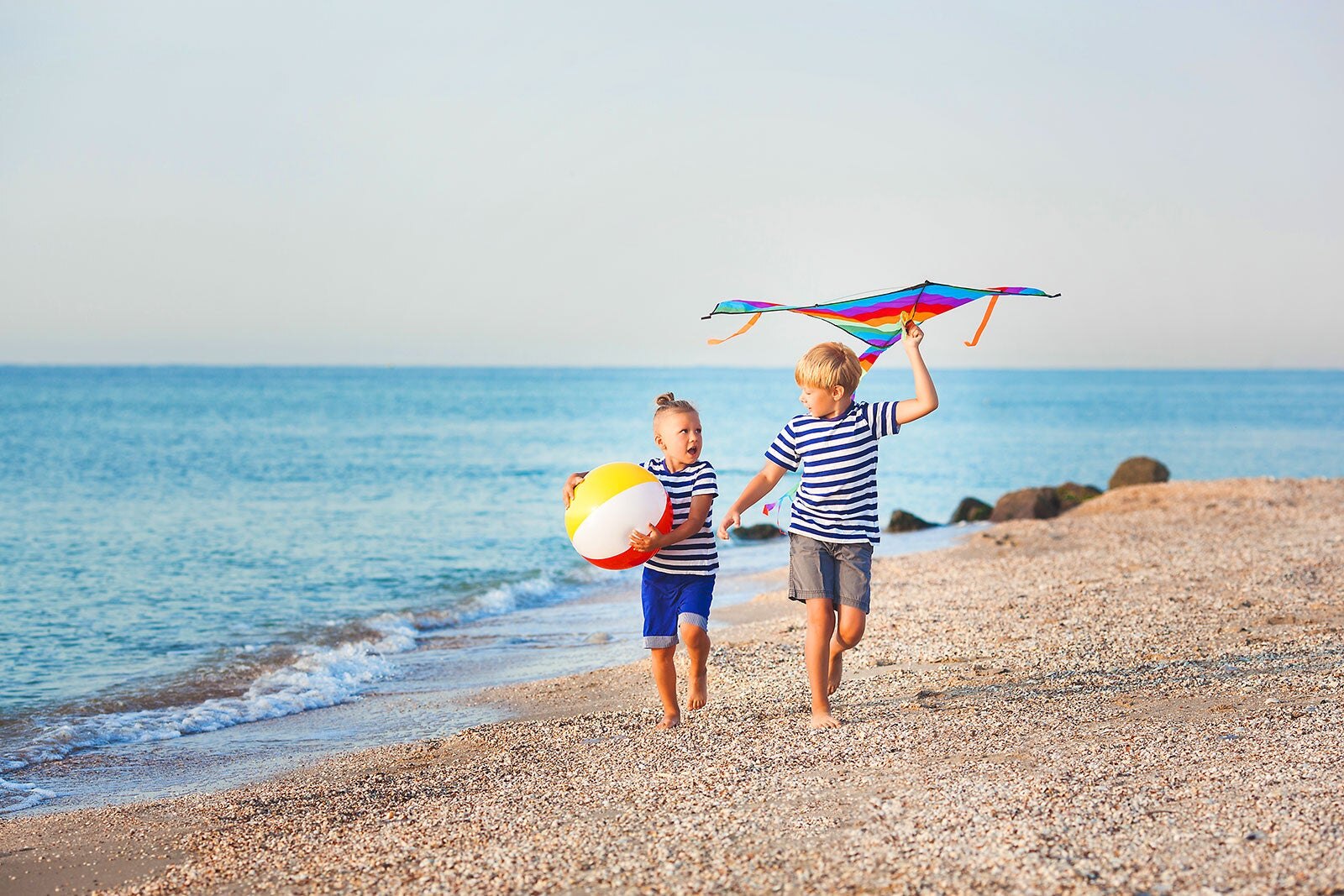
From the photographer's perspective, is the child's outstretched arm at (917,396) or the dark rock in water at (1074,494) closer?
the child's outstretched arm at (917,396)

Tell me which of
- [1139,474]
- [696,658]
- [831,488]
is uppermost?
[831,488]

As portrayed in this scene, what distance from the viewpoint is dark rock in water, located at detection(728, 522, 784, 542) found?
2003cm

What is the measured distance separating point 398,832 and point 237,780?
8.02ft

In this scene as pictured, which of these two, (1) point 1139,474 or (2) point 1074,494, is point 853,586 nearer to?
(2) point 1074,494

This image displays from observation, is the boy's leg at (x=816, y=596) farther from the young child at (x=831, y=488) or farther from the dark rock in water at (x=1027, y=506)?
the dark rock in water at (x=1027, y=506)

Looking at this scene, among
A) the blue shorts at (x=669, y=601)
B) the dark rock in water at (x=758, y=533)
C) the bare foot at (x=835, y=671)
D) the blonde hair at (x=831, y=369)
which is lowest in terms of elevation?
the dark rock in water at (x=758, y=533)

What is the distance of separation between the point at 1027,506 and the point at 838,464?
1614 centimetres

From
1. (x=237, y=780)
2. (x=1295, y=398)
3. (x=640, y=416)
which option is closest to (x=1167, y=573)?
(x=237, y=780)

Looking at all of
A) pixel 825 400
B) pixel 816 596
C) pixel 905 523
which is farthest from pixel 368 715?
pixel 905 523

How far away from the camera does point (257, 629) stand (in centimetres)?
1231

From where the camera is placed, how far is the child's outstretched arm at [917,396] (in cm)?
565

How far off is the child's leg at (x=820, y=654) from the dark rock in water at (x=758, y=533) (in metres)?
13.8

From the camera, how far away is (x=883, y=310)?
6254mm

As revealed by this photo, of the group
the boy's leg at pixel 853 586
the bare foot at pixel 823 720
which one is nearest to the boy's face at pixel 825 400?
the boy's leg at pixel 853 586
